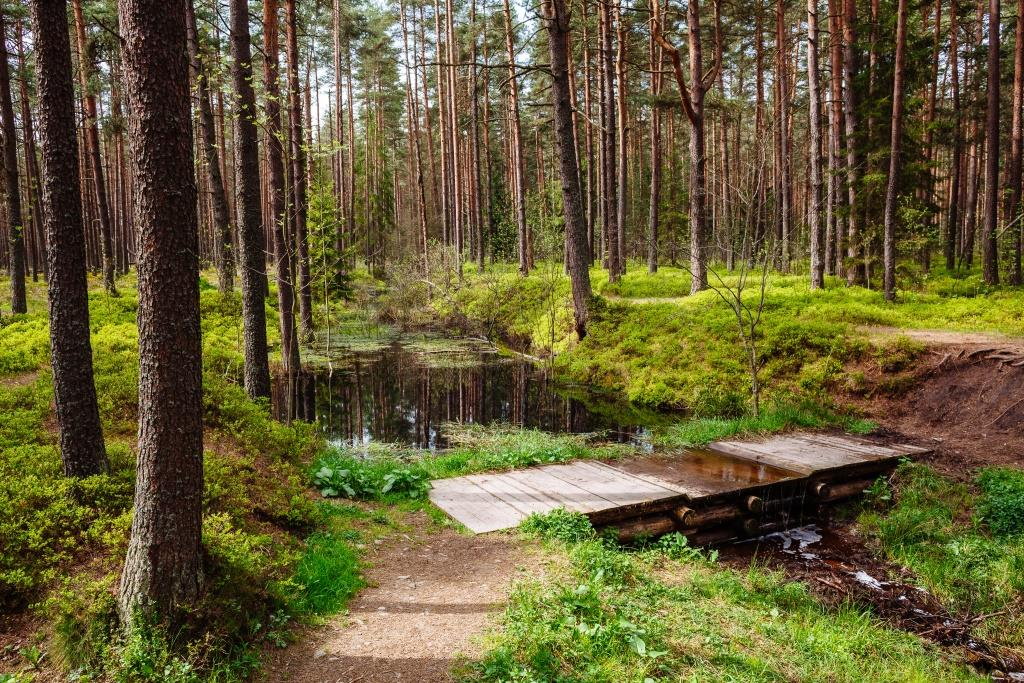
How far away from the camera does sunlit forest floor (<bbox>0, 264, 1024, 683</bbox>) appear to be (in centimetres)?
367

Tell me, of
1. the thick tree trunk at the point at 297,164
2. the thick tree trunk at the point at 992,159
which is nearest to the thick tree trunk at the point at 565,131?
the thick tree trunk at the point at 297,164

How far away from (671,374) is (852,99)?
34.8 ft

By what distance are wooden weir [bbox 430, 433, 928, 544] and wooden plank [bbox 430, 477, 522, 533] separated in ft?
0.04

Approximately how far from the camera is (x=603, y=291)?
65.2 ft

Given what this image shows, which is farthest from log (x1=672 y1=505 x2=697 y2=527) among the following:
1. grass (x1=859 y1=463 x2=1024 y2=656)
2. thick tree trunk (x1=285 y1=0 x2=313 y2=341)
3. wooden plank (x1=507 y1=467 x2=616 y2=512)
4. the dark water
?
thick tree trunk (x1=285 y1=0 x2=313 y2=341)

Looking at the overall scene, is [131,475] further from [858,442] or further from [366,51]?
[366,51]

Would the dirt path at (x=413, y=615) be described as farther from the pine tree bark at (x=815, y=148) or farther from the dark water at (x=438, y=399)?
the pine tree bark at (x=815, y=148)

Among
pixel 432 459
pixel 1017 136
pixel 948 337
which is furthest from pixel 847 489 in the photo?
pixel 1017 136

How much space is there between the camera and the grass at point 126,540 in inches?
138

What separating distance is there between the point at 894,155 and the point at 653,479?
12179 millimetres

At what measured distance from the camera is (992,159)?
1656 cm

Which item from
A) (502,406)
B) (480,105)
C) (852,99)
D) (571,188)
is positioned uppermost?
(480,105)

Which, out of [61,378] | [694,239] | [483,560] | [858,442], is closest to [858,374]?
[858,442]

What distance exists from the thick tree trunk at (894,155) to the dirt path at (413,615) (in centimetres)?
1359
